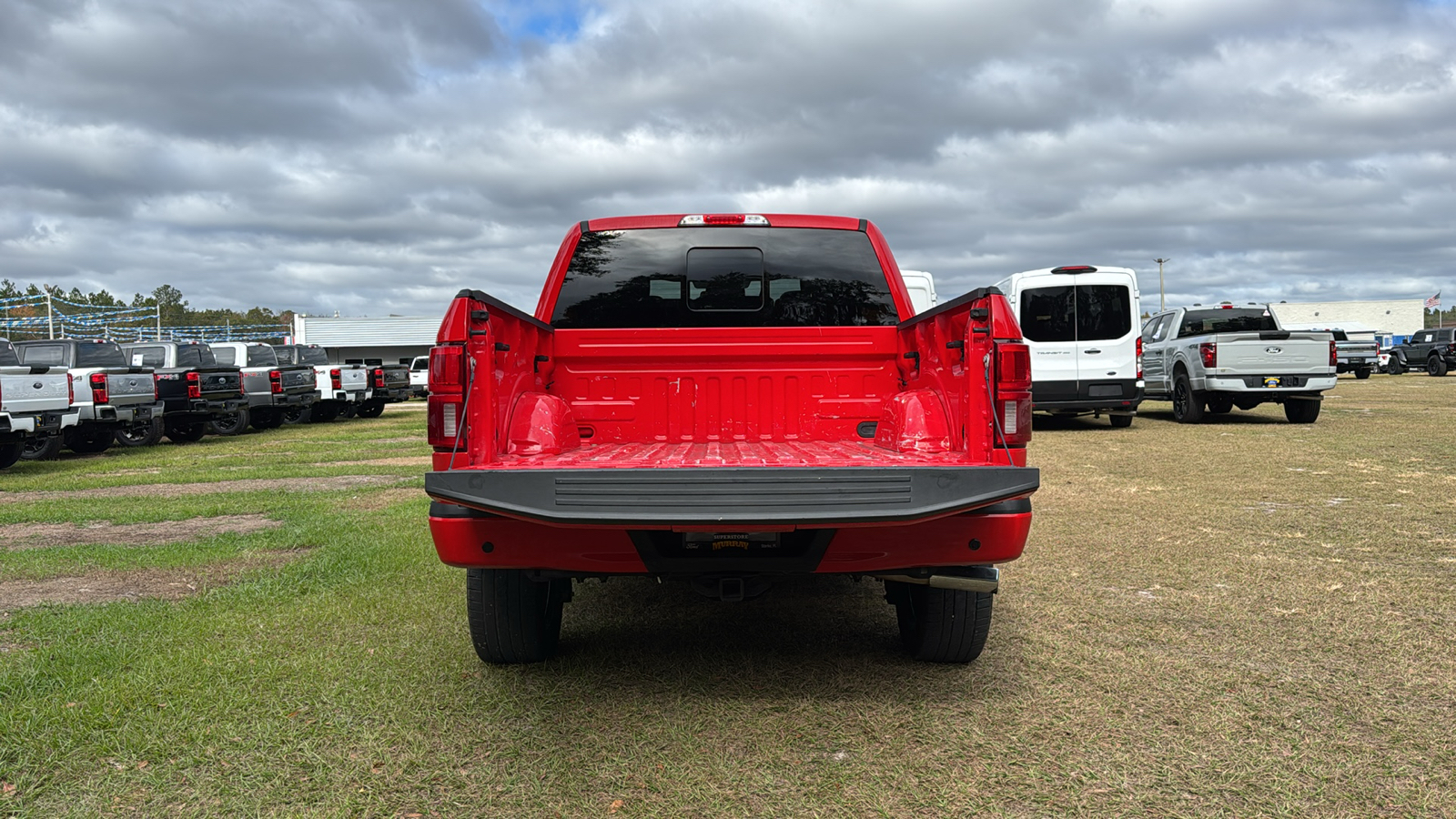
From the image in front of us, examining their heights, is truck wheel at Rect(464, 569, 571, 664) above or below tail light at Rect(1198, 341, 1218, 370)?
below

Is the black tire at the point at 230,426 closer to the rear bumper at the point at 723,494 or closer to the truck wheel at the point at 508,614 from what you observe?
the truck wheel at the point at 508,614

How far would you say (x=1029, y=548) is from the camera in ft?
21.1

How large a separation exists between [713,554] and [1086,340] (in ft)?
40.8

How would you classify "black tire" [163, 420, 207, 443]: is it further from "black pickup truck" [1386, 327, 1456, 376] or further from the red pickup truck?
"black pickup truck" [1386, 327, 1456, 376]

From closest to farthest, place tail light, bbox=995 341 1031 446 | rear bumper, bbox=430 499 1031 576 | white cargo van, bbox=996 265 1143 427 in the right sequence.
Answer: rear bumper, bbox=430 499 1031 576, tail light, bbox=995 341 1031 446, white cargo van, bbox=996 265 1143 427

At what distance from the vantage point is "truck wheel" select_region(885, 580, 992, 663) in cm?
388

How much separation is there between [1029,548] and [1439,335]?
36198mm

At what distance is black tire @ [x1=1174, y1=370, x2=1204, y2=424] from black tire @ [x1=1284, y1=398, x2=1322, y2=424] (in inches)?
48.6

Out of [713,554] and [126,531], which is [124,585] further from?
[713,554]

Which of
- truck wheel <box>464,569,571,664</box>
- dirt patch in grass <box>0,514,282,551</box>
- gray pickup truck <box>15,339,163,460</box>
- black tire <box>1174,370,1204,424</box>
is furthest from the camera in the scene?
black tire <box>1174,370,1204,424</box>

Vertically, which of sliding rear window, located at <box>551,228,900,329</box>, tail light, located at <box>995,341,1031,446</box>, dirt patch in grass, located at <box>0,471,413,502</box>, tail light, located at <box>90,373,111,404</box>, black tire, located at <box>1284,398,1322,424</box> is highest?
sliding rear window, located at <box>551,228,900,329</box>

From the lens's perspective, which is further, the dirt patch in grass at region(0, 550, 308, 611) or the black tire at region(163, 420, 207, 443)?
the black tire at region(163, 420, 207, 443)

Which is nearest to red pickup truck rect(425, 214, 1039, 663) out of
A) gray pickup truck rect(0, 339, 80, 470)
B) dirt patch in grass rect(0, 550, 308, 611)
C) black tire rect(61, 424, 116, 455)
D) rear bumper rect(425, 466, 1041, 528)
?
rear bumper rect(425, 466, 1041, 528)

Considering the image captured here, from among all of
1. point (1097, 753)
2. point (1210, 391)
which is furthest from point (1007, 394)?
point (1210, 391)
